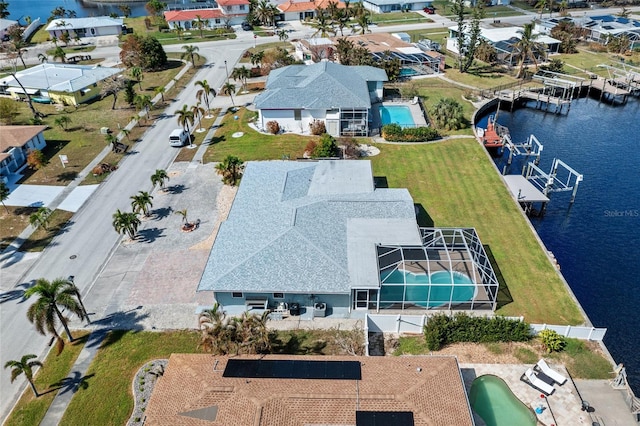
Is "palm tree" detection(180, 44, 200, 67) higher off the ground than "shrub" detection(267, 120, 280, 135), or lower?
higher

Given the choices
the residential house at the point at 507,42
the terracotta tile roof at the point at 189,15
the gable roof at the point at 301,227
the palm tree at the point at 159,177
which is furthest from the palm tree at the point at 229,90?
the terracotta tile roof at the point at 189,15

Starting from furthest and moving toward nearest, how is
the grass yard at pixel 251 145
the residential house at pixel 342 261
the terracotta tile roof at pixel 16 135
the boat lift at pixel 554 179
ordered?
the grass yard at pixel 251 145 → the terracotta tile roof at pixel 16 135 → the boat lift at pixel 554 179 → the residential house at pixel 342 261

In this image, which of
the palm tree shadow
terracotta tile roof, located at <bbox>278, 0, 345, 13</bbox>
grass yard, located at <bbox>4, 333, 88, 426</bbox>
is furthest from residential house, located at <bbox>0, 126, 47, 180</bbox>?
terracotta tile roof, located at <bbox>278, 0, 345, 13</bbox>

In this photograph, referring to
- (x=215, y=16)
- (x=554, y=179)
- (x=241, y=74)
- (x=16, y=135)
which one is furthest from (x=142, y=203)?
(x=215, y=16)

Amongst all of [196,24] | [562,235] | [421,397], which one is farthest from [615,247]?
[196,24]

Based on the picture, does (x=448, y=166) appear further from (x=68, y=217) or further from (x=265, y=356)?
(x=68, y=217)

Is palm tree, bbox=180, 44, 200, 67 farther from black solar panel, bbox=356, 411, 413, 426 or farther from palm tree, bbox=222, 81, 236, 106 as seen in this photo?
black solar panel, bbox=356, 411, 413, 426

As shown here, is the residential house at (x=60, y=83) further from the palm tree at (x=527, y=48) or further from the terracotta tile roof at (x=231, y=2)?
the palm tree at (x=527, y=48)
